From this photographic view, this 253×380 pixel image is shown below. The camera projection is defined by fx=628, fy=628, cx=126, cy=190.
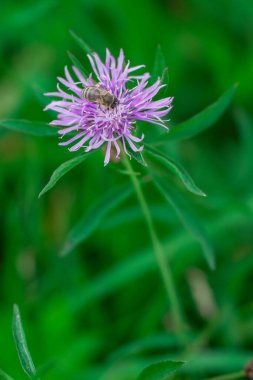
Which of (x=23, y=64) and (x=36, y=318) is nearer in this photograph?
(x=36, y=318)

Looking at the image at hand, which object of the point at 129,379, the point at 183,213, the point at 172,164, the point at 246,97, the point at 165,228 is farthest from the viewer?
the point at 246,97

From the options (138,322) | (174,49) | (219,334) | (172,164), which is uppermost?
(174,49)

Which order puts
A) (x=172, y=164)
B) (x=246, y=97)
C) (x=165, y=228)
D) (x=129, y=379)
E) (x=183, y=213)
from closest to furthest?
1. (x=172, y=164)
2. (x=183, y=213)
3. (x=129, y=379)
4. (x=165, y=228)
5. (x=246, y=97)

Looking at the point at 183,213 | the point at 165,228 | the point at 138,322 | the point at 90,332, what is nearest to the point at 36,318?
the point at 90,332

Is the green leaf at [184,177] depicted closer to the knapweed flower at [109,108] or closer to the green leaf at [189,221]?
the knapweed flower at [109,108]

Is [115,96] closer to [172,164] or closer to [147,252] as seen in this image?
[172,164]

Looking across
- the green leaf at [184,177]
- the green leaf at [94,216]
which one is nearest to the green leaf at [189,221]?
the green leaf at [94,216]

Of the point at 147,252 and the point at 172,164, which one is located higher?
the point at 172,164
